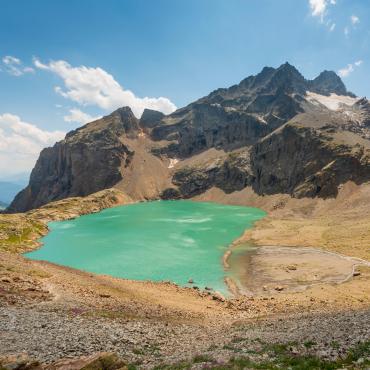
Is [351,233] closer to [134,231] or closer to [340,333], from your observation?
[134,231]

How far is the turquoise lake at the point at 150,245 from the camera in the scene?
271 feet

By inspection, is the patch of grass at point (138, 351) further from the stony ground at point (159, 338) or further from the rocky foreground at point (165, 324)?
the rocky foreground at point (165, 324)

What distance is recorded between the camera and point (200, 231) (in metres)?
138

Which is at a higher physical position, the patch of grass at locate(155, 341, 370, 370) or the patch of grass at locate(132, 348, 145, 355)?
the patch of grass at locate(155, 341, 370, 370)

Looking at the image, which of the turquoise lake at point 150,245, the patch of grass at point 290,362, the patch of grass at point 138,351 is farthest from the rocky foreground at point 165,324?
the turquoise lake at point 150,245

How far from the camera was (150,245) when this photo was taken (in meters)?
113

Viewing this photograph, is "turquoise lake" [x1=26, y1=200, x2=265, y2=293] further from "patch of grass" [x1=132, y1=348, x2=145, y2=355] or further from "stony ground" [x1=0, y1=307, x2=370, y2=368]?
"patch of grass" [x1=132, y1=348, x2=145, y2=355]

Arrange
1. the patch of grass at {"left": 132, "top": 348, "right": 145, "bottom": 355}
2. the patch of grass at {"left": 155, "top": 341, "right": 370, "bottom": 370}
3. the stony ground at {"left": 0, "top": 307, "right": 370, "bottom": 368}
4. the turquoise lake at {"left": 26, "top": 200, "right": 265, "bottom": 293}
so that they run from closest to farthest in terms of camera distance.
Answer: the patch of grass at {"left": 155, "top": 341, "right": 370, "bottom": 370} → the stony ground at {"left": 0, "top": 307, "right": 370, "bottom": 368} → the patch of grass at {"left": 132, "top": 348, "right": 145, "bottom": 355} → the turquoise lake at {"left": 26, "top": 200, "right": 265, "bottom": 293}

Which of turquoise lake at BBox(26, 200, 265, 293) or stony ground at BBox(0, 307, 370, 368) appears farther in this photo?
turquoise lake at BBox(26, 200, 265, 293)

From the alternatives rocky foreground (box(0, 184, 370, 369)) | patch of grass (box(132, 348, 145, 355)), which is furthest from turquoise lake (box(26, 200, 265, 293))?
patch of grass (box(132, 348, 145, 355))

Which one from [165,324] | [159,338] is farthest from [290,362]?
[165,324]

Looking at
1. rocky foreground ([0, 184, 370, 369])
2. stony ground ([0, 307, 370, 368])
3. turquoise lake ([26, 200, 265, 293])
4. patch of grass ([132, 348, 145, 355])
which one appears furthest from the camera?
turquoise lake ([26, 200, 265, 293])

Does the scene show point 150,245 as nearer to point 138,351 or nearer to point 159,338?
point 159,338

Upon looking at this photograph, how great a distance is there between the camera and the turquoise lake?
8254 cm
